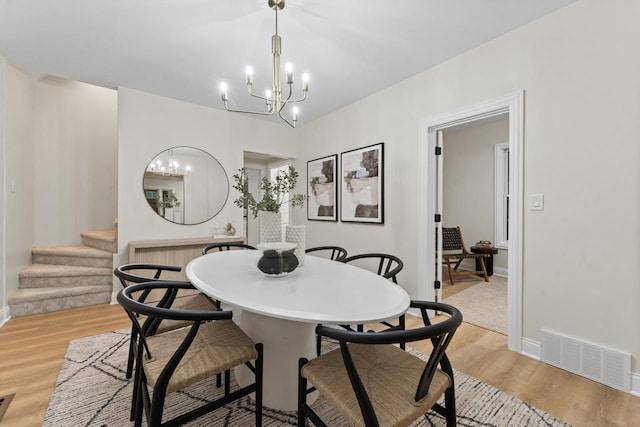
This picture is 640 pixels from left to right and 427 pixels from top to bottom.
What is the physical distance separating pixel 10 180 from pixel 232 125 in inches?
96.5

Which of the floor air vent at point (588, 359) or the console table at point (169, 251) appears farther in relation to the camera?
the console table at point (169, 251)

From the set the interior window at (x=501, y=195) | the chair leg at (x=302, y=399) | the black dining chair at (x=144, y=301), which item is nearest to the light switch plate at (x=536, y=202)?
the chair leg at (x=302, y=399)

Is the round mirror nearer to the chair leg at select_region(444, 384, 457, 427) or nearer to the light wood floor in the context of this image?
the light wood floor

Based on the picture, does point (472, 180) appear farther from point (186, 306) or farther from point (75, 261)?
point (75, 261)

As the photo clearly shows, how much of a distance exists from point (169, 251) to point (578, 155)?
13.0 ft

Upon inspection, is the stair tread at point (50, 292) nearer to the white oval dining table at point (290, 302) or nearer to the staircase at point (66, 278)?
the staircase at point (66, 278)

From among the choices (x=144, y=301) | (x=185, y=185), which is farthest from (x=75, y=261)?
(x=144, y=301)

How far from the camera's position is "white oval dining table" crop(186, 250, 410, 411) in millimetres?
1085

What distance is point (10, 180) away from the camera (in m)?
2.90

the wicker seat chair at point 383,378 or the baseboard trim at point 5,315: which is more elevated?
the wicker seat chair at point 383,378

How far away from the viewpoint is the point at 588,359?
1877 millimetres

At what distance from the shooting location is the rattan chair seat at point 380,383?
95cm

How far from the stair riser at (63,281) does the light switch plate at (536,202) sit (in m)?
4.34

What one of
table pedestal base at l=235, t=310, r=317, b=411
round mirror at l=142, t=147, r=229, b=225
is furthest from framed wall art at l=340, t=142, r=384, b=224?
table pedestal base at l=235, t=310, r=317, b=411
